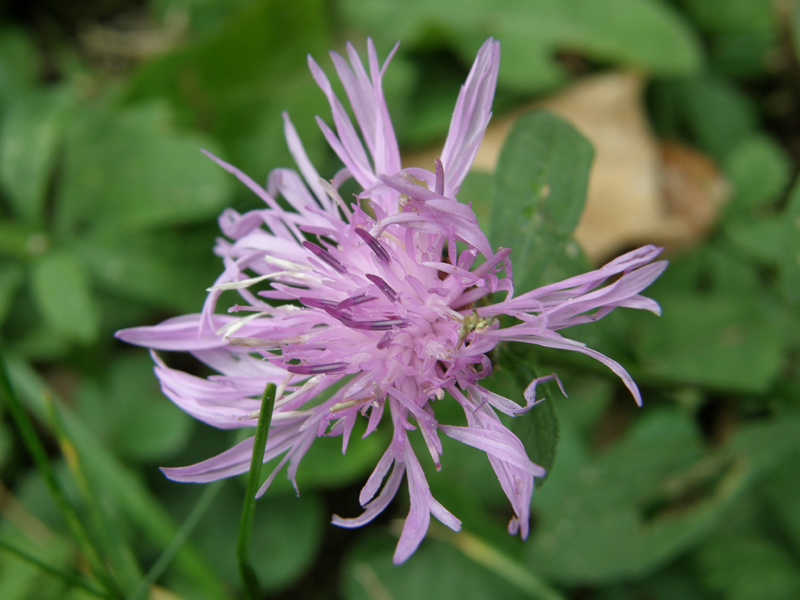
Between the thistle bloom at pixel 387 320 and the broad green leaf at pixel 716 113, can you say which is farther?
the broad green leaf at pixel 716 113

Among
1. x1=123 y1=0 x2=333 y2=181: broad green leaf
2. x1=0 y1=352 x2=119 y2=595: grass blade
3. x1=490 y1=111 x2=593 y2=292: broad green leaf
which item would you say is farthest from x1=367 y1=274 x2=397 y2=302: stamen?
x1=123 y1=0 x2=333 y2=181: broad green leaf

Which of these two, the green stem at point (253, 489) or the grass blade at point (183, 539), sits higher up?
the green stem at point (253, 489)

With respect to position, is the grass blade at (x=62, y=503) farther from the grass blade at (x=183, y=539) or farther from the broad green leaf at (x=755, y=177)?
the broad green leaf at (x=755, y=177)

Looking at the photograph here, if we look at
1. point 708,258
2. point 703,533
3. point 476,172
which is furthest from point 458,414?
point 708,258

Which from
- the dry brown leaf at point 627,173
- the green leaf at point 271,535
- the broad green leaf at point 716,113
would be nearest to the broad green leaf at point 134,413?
Answer: the green leaf at point 271,535

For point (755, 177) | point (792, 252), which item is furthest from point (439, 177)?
point (755, 177)
